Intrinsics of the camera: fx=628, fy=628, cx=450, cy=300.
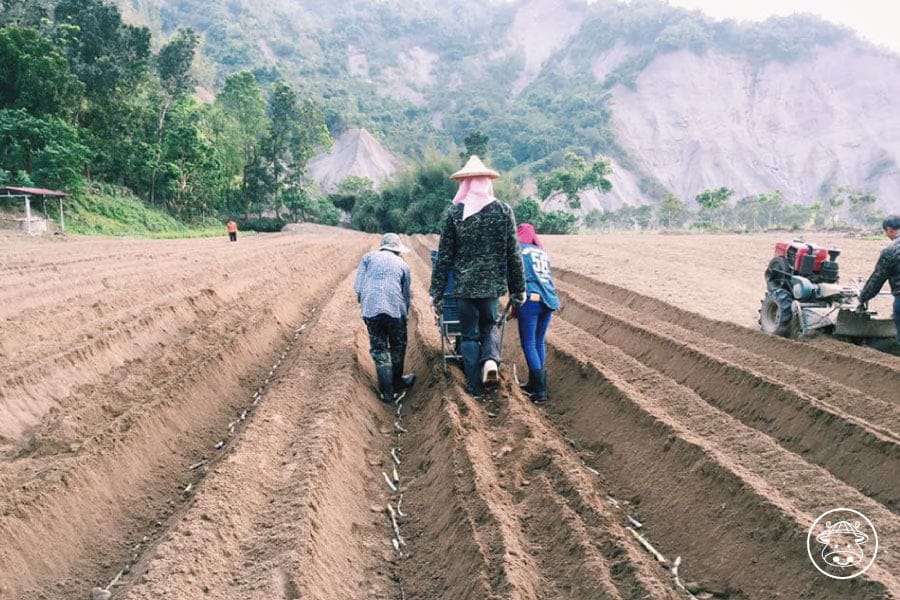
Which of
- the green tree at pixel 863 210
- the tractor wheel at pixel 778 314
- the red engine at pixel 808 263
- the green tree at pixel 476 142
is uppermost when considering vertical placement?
the green tree at pixel 476 142

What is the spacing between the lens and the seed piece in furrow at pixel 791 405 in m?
3.79

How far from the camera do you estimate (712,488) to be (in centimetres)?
353

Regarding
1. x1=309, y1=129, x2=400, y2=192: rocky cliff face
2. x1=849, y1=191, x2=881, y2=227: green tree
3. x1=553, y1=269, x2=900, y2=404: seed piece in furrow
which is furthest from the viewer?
x1=309, y1=129, x2=400, y2=192: rocky cliff face

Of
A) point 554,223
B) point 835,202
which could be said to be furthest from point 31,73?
point 835,202

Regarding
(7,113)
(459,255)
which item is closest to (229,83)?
(7,113)

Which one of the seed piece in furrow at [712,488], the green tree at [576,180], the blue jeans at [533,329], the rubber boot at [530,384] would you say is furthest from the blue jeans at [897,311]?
the green tree at [576,180]

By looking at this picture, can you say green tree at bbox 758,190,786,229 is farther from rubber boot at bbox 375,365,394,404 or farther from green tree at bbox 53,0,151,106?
rubber boot at bbox 375,365,394,404

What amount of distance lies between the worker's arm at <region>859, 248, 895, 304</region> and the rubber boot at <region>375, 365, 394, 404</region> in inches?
172

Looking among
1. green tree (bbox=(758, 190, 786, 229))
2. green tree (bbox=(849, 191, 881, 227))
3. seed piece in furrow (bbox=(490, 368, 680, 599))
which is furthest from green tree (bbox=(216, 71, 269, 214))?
green tree (bbox=(849, 191, 881, 227))

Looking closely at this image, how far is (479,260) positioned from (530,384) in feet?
4.40

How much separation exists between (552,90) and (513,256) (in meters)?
103

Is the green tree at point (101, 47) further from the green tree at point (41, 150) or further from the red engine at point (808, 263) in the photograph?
the red engine at point (808, 263)

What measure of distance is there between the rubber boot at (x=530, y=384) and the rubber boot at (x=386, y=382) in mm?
1213

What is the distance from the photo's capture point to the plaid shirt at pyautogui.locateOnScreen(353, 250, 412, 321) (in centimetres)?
547
